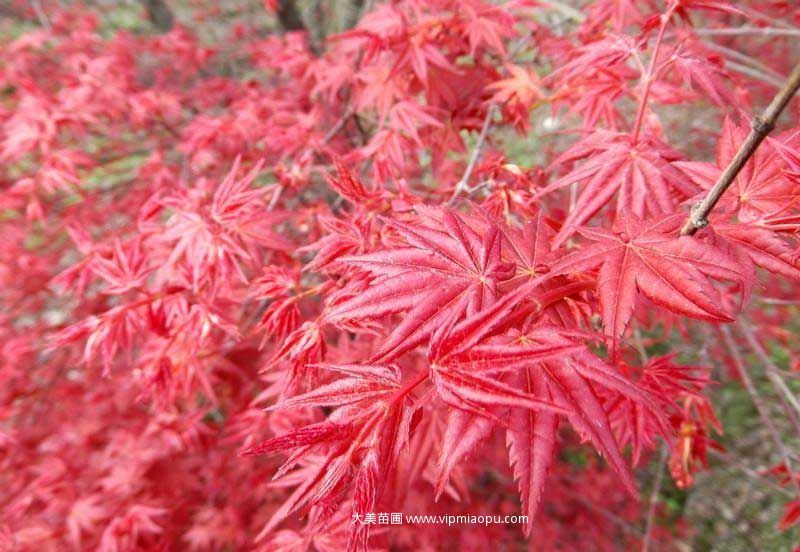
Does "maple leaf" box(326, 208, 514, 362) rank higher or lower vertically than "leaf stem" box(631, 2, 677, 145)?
lower

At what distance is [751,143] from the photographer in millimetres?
803

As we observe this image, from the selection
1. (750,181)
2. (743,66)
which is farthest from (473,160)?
(743,66)

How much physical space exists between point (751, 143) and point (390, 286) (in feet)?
2.09

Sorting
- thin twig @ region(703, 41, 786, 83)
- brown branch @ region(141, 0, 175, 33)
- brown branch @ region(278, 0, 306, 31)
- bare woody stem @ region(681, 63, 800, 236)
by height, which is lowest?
bare woody stem @ region(681, 63, 800, 236)

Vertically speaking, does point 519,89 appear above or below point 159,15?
below

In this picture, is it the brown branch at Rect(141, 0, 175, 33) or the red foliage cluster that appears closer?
the red foliage cluster

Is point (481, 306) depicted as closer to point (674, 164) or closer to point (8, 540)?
point (674, 164)

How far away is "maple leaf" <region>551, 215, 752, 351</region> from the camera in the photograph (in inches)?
30.7

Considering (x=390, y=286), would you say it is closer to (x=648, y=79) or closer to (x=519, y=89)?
(x=648, y=79)

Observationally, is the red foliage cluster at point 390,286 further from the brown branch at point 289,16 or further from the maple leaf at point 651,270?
the brown branch at point 289,16

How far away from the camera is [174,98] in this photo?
3.38 meters

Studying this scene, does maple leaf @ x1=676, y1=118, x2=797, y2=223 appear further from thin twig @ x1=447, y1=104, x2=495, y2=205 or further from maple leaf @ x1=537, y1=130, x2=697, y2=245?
thin twig @ x1=447, y1=104, x2=495, y2=205

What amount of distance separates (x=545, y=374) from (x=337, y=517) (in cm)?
97

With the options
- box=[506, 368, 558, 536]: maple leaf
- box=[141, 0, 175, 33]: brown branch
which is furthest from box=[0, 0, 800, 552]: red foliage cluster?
box=[141, 0, 175, 33]: brown branch
